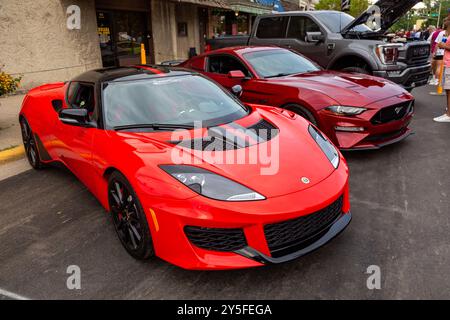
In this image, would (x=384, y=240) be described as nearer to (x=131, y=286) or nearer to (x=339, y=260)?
(x=339, y=260)

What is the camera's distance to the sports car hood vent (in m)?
2.93

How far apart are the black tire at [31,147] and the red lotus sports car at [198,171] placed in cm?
102

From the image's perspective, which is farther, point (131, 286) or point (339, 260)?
point (339, 260)

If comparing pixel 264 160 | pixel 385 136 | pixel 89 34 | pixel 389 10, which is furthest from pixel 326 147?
pixel 89 34

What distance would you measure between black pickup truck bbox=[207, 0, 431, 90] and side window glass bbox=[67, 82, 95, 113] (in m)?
5.50

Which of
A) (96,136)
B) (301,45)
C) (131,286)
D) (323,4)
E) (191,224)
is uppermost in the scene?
(323,4)

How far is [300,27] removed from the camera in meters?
8.72

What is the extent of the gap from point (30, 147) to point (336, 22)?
6.93 meters

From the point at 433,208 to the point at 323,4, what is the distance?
106 feet

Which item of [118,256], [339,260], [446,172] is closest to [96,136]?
[118,256]

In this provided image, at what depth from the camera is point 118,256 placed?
2990 mm

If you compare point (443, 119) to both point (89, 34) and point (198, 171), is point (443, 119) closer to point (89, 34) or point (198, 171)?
point (198, 171)

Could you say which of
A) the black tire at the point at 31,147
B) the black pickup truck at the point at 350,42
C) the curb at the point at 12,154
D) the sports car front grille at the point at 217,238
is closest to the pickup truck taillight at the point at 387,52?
the black pickup truck at the point at 350,42

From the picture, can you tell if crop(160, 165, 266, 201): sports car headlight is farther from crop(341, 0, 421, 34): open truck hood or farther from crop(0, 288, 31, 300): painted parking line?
crop(341, 0, 421, 34): open truck hood
